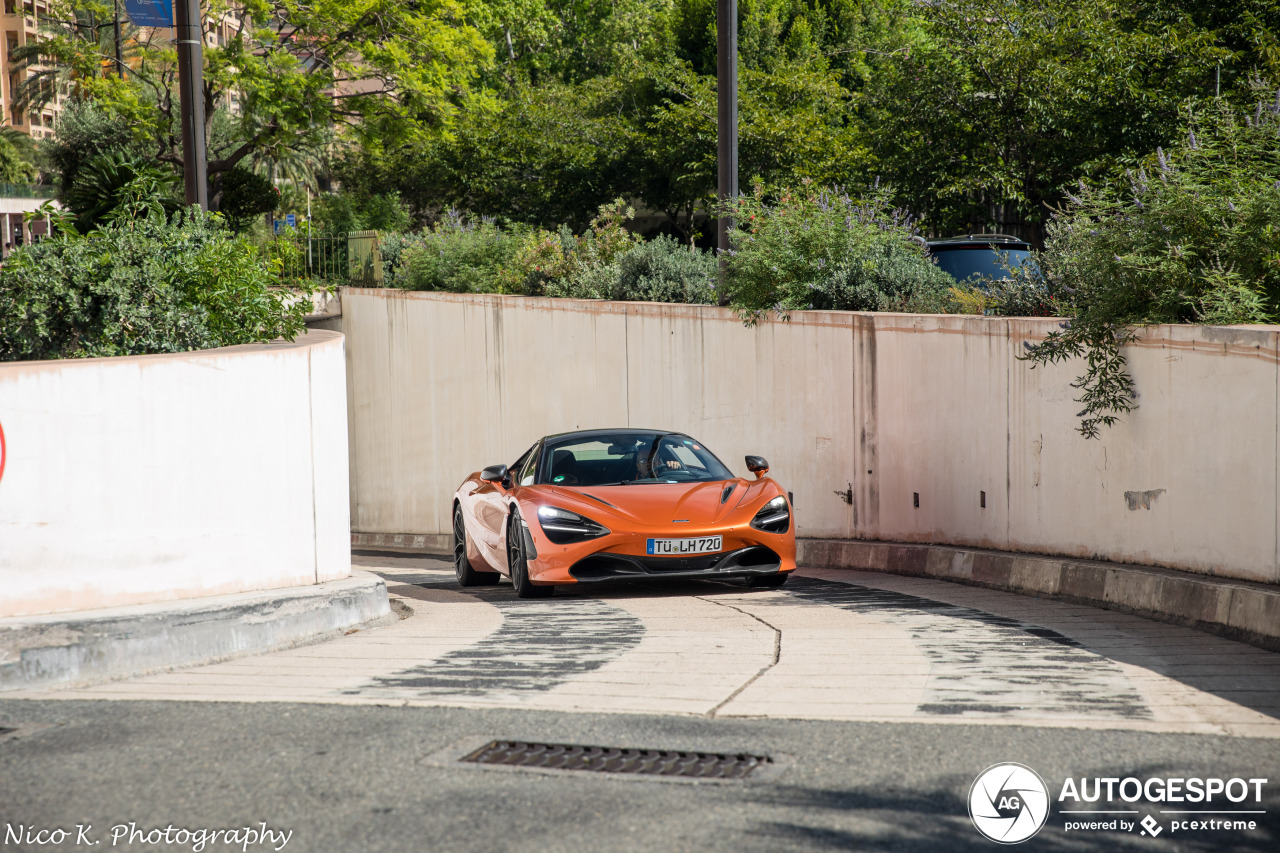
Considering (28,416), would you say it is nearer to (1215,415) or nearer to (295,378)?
(295,378)

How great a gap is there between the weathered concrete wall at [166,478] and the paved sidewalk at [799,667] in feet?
2.25

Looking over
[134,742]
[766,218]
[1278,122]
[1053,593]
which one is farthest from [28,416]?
[766,218]

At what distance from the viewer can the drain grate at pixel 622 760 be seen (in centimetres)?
495

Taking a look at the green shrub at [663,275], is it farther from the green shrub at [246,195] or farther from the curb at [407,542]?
the green shrub at [246,195]

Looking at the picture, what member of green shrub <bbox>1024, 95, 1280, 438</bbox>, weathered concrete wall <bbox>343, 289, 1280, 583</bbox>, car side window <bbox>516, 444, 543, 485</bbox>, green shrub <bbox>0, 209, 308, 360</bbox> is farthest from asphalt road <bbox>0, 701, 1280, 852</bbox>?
car side window <bbox>516, 444, 543, 485</bbox>

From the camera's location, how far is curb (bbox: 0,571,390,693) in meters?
6.82

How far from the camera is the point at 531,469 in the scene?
11.8 metres

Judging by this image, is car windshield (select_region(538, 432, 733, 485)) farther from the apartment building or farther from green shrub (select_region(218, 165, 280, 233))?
the apartment building

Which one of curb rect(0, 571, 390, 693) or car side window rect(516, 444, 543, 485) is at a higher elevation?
car side window rect(516, 444, 543, 485)

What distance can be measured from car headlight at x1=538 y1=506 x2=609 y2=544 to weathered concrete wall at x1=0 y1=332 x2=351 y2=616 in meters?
1.90

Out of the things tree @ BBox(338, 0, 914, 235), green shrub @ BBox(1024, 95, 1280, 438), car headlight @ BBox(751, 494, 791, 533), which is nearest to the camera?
green shrub @ BBox(1024, 95, 1280, 438)

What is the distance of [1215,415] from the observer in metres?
8.73

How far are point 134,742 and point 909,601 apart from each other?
5.96m

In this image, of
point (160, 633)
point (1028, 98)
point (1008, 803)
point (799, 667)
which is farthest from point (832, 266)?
point (1008, 803)
